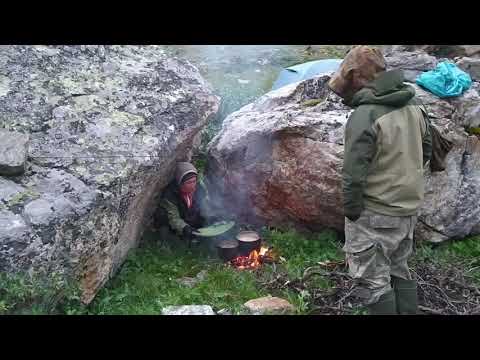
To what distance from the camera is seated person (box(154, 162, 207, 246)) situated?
5777mm

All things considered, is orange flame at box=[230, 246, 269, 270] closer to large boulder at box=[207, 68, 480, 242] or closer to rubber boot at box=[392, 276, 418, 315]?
large boulder at box=[207, 68, 480, 242]

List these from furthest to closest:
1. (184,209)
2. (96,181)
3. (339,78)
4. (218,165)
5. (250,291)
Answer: (218,165) → (184,209) → (250,291) → (96,181) → (339,78)

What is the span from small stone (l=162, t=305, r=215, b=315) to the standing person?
1.20 meters

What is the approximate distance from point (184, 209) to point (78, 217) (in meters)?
1.85

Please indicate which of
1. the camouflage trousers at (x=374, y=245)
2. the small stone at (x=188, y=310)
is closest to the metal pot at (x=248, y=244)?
the small stone at (x=188, y=310)

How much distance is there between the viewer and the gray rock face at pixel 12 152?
4.24m

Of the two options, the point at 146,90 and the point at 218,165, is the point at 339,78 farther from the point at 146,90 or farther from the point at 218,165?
the point at 218,165

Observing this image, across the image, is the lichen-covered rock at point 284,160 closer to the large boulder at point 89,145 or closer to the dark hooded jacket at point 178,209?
the dark hooded jacket at point 178,209

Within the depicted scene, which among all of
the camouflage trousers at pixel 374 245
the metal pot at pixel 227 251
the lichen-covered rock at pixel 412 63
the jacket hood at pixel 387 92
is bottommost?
the metal pot at pixel 227 251

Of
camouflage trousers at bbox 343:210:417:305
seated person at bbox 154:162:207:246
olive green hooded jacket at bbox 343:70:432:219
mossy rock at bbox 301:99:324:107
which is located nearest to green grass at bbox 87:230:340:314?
seated person at bbox 154:162:207:246

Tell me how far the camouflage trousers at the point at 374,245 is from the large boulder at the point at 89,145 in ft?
6.35

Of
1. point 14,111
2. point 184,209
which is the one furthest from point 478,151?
point 14,111

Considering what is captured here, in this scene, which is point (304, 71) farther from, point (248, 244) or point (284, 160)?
point (248, 244)

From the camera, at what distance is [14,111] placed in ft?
15.6
